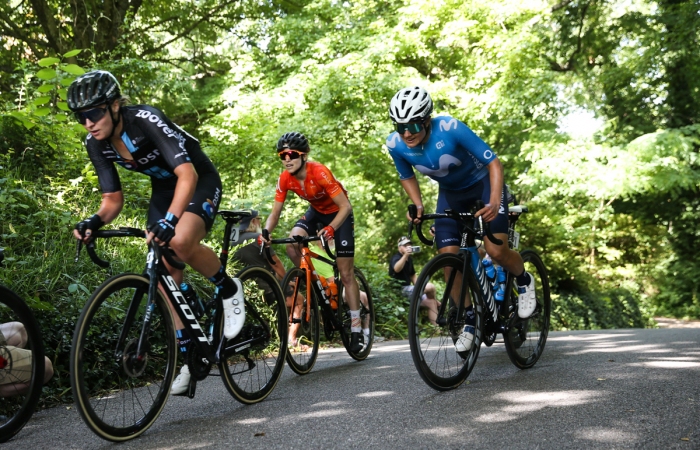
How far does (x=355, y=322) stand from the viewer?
750 cm

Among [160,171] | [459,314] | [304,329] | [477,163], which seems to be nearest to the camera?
[160,171]

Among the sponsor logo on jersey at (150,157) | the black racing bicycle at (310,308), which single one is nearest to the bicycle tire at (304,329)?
the black racing bicycle at (310,308)

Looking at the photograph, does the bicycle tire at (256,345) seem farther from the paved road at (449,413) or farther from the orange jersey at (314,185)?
the orange jersey at (314,185)

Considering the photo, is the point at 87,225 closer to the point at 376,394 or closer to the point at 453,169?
the point at 376,394

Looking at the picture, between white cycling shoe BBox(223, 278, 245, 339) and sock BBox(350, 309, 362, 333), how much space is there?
2591 mm

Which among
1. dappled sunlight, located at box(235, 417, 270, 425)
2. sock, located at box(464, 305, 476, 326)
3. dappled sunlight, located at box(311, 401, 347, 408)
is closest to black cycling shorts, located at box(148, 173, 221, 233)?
dappled sunlight, located at box(235, 417, 270, 425)

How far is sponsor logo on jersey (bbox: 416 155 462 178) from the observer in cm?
589

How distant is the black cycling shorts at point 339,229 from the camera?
7.29m

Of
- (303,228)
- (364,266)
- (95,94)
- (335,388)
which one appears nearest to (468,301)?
(335,388)

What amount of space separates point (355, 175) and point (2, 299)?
1740 centimetres

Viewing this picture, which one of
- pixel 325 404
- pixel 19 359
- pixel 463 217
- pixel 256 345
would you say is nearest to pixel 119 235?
pixel 19 359

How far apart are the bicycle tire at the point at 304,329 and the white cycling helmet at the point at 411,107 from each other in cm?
181

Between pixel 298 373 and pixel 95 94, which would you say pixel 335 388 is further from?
pixel 95 94

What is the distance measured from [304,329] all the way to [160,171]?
262cm
